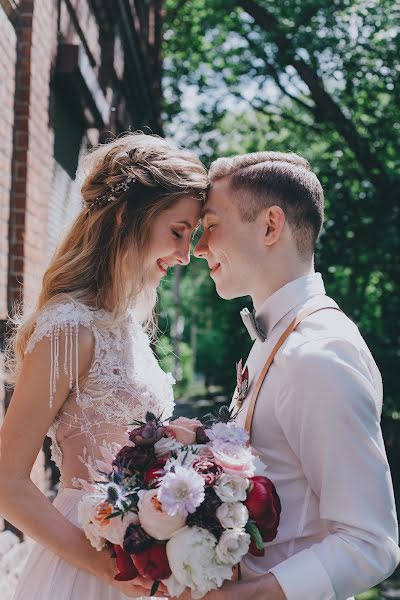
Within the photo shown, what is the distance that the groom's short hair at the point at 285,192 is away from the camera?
2.56 metres

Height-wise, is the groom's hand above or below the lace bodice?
below

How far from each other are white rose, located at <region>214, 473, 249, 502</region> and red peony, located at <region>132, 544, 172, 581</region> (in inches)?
8.3

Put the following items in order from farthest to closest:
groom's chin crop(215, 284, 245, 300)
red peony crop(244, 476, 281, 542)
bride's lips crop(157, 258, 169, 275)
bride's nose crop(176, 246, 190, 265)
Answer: bride's lips crop(157, 258, 169, 275)
bride's nose crop(176, 246, 190, 265)
groom's chin crop(215, 284, 245, 300)
red peony crop(244, 476, 281, 542)

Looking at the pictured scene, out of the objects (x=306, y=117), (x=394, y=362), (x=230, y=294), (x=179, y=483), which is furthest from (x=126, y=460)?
(x=306, y=117)

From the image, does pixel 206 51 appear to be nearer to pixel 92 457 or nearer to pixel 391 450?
pixel 391 450

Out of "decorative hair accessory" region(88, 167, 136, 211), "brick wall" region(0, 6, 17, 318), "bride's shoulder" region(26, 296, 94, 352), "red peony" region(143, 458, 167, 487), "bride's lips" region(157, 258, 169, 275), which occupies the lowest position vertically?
"red peony" region(143, 458, 167, 487)

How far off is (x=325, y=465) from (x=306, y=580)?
1.04 feet

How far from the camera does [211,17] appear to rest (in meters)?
13.6

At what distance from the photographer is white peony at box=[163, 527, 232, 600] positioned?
5.82 ft

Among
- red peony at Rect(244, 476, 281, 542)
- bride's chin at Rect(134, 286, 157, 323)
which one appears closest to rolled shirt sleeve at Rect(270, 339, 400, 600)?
red peony at Rect(244, 476, 281, 542)

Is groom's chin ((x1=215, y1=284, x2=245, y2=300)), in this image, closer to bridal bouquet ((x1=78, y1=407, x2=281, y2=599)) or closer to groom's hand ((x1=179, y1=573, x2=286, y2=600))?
bridal bouquet ((x1=78, y1=407, x2=281, y2=599))

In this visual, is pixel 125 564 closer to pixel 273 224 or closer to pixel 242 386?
pixel 242 386

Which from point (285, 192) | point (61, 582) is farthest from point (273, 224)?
point (61, 582)

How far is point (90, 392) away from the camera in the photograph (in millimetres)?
2639
